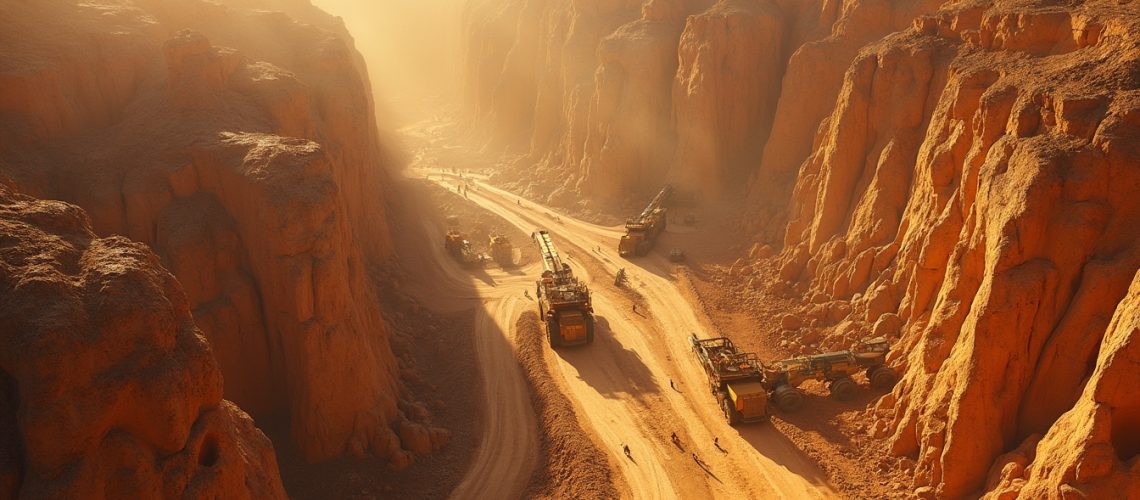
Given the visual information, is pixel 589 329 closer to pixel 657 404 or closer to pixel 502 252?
pixel 657 404

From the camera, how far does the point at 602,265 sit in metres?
49.7

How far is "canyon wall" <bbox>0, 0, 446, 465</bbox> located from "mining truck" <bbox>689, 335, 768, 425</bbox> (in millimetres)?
11532

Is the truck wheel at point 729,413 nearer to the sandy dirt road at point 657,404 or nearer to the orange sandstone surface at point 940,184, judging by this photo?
the sandy dirt road at point 657,404

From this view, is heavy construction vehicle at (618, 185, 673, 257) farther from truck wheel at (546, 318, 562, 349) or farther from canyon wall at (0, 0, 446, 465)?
canyon wall at (0, 0, 446, 465)

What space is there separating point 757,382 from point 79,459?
24.2 m

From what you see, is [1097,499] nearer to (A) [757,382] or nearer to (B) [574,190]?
(A) [757,382]

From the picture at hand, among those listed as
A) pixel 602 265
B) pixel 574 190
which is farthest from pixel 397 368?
pixel 574 190

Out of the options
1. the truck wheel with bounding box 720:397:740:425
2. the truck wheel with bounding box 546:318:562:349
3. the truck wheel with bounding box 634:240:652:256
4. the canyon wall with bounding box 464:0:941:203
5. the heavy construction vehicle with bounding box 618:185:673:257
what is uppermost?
the canyon wall with bounding box 464:0:941:203

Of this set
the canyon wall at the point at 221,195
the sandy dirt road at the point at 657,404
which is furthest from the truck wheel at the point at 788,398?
the canyon wall at the point at 221,195

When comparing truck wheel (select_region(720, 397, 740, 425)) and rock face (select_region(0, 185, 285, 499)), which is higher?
truck wheel (select_region(720, 397, 740, 425))

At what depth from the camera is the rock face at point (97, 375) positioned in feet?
42.6

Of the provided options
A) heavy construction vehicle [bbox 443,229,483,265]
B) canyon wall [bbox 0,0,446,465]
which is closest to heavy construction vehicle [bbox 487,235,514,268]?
heavy construction vehicle [bbox 443,229,483,265]

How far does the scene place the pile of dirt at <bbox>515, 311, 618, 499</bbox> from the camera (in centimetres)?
2750

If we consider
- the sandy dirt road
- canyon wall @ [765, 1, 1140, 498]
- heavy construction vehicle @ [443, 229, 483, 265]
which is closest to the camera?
canyon wall @ [765, 1, 1140, 498]
